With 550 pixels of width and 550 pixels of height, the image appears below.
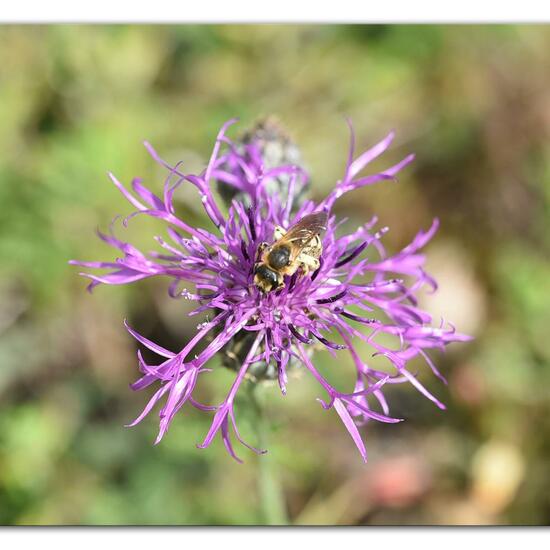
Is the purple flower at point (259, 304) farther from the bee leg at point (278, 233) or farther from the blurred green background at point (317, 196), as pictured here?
the blurred green background at point (317, 196)

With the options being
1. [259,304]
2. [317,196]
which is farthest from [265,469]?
[317,196]

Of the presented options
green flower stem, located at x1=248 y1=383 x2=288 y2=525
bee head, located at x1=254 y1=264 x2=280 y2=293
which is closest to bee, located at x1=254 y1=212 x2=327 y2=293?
bee head, located at x1=254 y1=264 x2=280 y2=293

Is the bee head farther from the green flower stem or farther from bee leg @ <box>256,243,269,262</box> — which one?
the green flower stem

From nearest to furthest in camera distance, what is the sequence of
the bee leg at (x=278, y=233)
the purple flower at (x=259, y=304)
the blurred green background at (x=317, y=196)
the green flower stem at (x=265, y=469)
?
1. the purple flower at (x=259, y=304)
2. the bee leg at (x=278, y=233)
3. the green flower stem at (x=265, y=469)
4. the blurred green background at (x=317, y=196)

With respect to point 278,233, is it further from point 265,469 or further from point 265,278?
point 265,469

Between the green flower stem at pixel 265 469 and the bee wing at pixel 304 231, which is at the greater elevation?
the bee wing at pixel 304 231

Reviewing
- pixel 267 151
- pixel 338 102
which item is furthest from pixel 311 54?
pixel 267 151

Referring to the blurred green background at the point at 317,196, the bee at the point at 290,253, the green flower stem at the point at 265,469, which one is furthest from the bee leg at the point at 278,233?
the blurred green background at the point at 317,196
